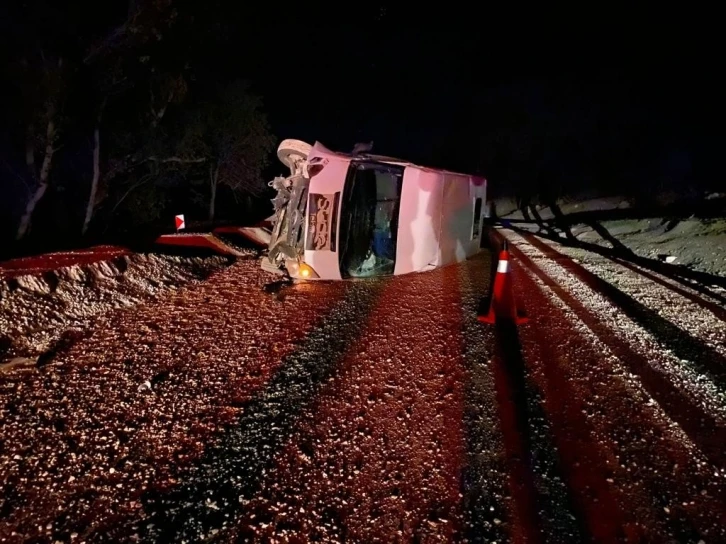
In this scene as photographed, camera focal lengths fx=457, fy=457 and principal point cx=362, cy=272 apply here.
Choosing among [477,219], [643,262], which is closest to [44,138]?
[477,219]

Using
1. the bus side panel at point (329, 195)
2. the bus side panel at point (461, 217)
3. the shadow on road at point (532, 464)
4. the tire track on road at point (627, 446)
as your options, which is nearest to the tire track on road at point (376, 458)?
the shadow on road at point (532, 464)

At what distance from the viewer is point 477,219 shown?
10258 mm

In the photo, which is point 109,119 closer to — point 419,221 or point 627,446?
point 419,221

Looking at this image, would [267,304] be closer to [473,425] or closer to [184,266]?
[184,266]

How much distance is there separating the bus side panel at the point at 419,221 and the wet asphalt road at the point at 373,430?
2025mm

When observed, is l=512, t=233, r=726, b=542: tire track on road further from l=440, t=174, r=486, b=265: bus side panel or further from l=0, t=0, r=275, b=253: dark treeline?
l=0, t=0, r=275, b=253: dark treeline

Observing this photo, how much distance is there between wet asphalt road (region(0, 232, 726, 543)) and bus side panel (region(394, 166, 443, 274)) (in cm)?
203

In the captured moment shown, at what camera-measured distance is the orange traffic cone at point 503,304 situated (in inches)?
224

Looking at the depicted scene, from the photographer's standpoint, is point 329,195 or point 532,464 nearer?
point 532,464

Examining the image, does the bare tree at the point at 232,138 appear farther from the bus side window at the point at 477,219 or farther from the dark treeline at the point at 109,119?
the bus side window at the point at 477,219

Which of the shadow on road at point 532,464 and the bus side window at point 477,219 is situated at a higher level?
the bus side window at point 477,219

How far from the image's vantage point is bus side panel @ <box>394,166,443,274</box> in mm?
7395

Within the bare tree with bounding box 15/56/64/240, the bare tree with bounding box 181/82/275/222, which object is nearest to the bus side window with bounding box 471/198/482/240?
the bare tree with bounding box 15/56/64/240

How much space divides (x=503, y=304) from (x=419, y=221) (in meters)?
2.28
